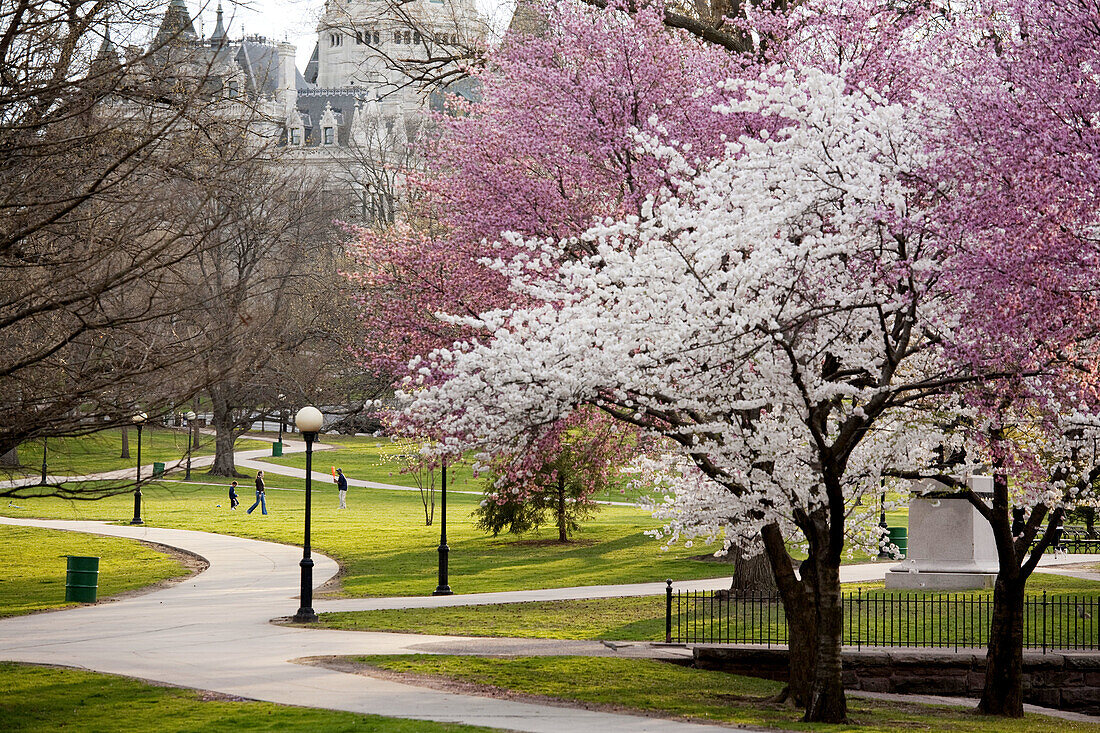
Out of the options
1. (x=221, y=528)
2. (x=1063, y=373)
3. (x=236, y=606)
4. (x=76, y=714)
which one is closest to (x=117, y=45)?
(x=76, y=714)

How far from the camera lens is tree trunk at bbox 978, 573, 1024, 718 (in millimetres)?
13922

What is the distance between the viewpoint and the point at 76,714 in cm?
1121

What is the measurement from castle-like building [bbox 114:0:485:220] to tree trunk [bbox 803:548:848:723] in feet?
23.8

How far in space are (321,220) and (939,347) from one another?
224 ft

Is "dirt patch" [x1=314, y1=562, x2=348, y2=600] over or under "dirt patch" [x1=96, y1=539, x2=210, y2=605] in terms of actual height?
over

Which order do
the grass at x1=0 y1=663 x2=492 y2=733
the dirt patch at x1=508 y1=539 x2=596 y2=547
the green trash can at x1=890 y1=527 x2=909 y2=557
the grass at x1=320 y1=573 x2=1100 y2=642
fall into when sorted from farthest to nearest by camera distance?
the dirt patch at x1=508 y1=539 x2=596 y2=547
the green trash can at x1=890 y1=527 x2=909 y2=557
the grass at x1=320 y1=573 x2=1100 y2=642
the grass at x1=0 y1=663 x2=492 y2=733

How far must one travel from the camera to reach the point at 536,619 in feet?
65.5

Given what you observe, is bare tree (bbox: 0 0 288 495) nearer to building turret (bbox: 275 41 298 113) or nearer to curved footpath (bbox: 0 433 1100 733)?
curved footpath (bbox: 0 433 1100 733)

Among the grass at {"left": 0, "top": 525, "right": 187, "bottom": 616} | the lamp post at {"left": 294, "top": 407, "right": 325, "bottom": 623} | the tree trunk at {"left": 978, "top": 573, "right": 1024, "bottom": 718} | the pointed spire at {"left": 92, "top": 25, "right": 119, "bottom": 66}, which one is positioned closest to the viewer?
the pointed spire at {"left": 92, "top": 25, "right": 119, "bottom": 66}

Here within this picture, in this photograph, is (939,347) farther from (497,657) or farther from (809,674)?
(497,657)

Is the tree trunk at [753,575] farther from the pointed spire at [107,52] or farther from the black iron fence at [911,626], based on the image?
the pointed spire at [107,52]

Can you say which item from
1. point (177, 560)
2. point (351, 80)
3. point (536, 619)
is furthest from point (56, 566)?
point (351, 80)

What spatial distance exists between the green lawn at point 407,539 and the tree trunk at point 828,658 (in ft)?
32.3

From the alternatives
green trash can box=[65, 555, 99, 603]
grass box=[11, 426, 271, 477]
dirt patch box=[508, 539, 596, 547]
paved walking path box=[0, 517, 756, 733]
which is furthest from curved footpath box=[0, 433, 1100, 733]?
grass box=[11, 426, 271, 477]
